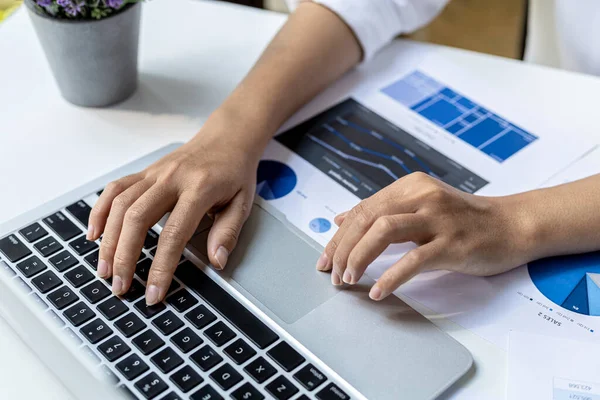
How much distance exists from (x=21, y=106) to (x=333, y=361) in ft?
1.78

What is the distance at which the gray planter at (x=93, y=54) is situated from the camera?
75 cm

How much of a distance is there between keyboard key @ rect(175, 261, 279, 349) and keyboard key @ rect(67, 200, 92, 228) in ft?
0.39

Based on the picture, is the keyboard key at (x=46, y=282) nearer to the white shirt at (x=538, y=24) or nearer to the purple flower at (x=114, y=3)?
the purple flower at (x=114, y=3)

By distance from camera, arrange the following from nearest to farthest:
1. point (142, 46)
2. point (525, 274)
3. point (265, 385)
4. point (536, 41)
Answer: point (265, 385), point (525, 274), point (142, 46), point (536, 41)

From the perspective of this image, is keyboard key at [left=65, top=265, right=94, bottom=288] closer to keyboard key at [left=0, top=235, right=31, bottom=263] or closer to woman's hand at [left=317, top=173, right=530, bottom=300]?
keyboard key at [left=0, top=235, right=31, bottom=263]

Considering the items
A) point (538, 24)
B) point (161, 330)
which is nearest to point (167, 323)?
point (161, 330)

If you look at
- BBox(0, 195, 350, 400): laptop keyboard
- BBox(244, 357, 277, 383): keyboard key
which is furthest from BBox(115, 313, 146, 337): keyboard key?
BBox(244, 357, 277, 383): keyboard key

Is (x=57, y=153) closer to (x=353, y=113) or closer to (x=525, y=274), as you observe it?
(x=353, y=113)

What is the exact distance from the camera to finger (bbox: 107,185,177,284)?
23.4 inches

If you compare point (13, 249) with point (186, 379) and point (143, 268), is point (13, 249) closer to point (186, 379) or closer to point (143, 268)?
point (143, 268)

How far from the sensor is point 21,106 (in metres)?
0.84

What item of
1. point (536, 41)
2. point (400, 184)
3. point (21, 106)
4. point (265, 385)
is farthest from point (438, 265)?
point (536, 41)

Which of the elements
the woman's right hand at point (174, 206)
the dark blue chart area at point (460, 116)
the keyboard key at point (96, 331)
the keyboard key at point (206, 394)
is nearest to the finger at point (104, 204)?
the woman's right hand at point (174, 206)

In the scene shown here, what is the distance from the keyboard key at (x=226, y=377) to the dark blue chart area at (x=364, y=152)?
263 millimetres
